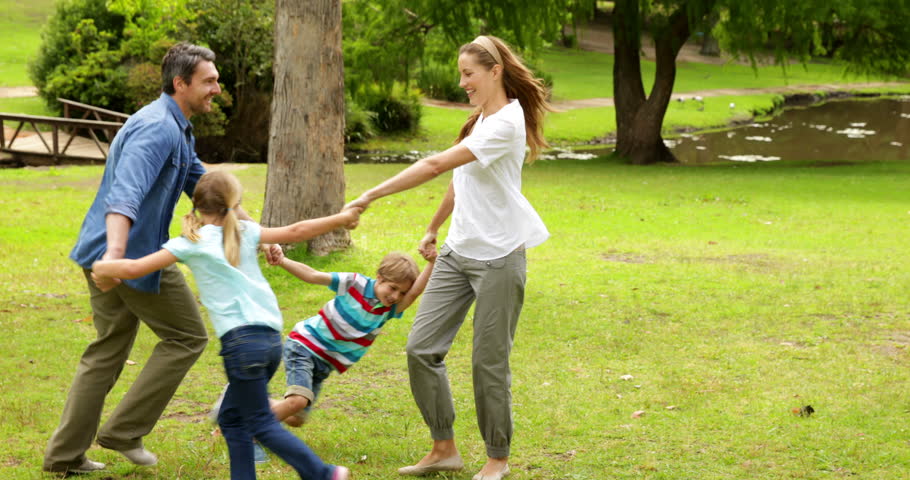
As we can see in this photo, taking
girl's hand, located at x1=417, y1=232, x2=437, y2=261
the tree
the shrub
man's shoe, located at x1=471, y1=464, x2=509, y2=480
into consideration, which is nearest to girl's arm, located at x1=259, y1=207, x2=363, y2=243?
girl's hand, located at x1=417, y1=232, x2=437, y2=261

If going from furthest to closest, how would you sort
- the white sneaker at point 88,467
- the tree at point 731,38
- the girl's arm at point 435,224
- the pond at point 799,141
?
1. the pond at point 799,141
2. the tree at point 731,38
3. the girl's arm at point 435,224
4. the white sneaker at point 88,467

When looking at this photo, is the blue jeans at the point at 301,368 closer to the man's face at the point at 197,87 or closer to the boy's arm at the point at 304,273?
the boy's arm at the point at 304,273

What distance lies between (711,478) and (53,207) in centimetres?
1103

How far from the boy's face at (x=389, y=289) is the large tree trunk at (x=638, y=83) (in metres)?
18.1

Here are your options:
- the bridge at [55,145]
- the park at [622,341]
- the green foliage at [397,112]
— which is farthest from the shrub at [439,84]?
the park at [622,341]

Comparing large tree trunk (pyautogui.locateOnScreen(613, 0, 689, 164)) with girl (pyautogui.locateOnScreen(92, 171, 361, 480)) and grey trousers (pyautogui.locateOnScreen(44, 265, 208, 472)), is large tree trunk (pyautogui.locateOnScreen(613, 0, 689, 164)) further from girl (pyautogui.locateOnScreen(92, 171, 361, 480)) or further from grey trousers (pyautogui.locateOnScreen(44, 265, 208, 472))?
girl (pyautogui.locateOnScreen(92, 171, 361, 480))

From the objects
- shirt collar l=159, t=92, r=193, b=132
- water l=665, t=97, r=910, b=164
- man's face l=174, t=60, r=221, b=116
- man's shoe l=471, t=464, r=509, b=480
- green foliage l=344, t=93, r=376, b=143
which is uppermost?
man's face l=174, t=60, r=221, b=116

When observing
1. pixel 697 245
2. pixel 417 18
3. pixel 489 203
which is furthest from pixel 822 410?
pixel 417 18

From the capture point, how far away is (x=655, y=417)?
19.2ft

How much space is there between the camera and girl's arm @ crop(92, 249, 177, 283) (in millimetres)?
3965

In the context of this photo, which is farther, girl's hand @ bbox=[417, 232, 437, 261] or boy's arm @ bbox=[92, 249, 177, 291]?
girl's hand @ bbox=[417, 232, 437, 261]

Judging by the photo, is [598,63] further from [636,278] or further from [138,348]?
[138,348]

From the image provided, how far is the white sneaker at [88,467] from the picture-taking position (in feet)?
15.4

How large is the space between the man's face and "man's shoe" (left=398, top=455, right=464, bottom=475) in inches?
76.7
